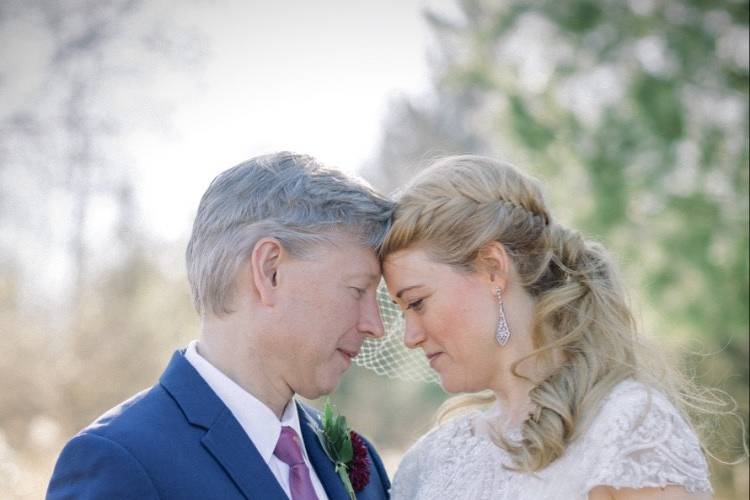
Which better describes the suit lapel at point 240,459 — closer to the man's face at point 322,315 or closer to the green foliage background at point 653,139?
the man's face at point 322,315

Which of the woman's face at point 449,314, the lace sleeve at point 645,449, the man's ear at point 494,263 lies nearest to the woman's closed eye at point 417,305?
the woman's face at point 449,314

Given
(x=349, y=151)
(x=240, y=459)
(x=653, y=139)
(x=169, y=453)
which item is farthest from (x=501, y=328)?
(x=349, y=151)

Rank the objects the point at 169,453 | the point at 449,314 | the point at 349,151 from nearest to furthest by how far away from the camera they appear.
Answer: the point at 169,453
the point at 449,314
the point at 349,151

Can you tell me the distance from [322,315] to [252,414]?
453 millimetres

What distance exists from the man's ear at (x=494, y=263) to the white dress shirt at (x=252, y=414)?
99 cm

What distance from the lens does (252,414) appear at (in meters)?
3.36

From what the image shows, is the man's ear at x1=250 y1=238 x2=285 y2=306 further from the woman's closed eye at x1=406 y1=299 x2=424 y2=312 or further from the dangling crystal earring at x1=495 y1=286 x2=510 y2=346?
the dangling crystal earring at x1=495 y1=286 x2=510 y2=346

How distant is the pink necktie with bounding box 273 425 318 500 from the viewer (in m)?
3.37

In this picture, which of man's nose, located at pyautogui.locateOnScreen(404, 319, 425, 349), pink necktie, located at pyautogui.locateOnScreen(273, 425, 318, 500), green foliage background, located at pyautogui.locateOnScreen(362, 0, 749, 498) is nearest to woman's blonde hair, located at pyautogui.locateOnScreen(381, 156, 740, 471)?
man's nose, located at pyautogui.locateOnScreen(404, 319, 425, 349)

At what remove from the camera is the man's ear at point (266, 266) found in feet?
11.2

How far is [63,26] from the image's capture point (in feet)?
44.0

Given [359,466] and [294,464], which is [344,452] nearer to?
[359,466]

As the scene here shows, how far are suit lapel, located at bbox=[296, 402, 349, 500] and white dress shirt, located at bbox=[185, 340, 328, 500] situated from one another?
28cm

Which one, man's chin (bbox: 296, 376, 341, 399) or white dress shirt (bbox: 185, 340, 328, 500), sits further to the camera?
man's chin (bbox: 296, 376, 341, 399)
